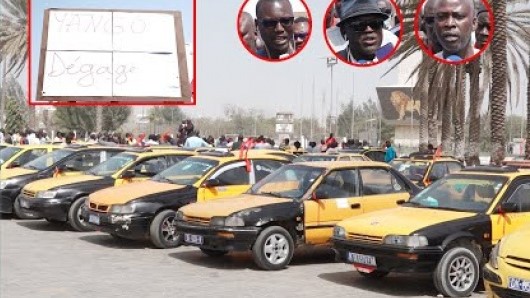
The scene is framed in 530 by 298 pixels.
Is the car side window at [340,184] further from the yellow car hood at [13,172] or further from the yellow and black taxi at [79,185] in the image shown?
the yellow car hood at [13,172]

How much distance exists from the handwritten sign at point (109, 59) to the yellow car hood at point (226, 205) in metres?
1.53

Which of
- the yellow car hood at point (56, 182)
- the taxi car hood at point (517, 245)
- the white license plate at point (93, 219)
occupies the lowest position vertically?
the white license plate at point (93, 219)

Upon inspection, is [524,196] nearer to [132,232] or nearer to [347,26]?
[132,232]

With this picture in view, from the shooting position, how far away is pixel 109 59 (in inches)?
431

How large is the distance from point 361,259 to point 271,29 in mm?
8358

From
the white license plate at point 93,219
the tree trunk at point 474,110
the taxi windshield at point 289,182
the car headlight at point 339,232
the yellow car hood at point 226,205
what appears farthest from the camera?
the tree trunk at point 474,110

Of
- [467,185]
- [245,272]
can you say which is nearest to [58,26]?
[245,272]

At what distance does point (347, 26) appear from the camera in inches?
707

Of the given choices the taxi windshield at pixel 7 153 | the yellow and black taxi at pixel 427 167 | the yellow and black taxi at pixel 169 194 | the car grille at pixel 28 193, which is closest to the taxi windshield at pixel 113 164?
the car grille at pixel 28 193

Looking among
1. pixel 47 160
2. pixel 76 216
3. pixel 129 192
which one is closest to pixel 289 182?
pixel 129 192

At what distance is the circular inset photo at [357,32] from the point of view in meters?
17.8

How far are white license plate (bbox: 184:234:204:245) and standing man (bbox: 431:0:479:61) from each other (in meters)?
10.9

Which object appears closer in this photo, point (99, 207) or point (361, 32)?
point (99, 207)

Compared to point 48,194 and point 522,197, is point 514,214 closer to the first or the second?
point 522,197
